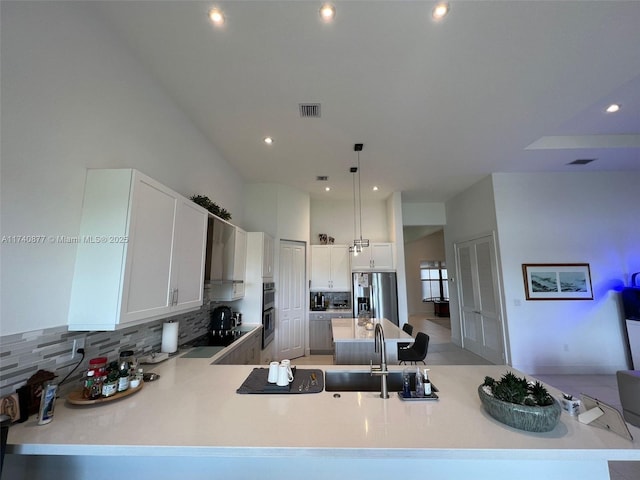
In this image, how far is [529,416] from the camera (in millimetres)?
1091

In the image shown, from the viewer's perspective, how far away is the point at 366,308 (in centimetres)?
525

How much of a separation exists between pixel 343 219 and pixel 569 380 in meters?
4.84

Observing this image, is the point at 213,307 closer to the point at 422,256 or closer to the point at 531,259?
the point at 531,259

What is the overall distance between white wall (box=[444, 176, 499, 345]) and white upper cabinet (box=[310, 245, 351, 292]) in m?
2.58

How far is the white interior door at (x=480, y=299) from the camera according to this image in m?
4.55

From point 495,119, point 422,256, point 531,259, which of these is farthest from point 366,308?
point 422,256

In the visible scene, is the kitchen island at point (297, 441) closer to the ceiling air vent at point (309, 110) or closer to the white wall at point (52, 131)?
the white wall at point (52, 131)

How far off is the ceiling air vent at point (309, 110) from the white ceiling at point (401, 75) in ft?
0.24

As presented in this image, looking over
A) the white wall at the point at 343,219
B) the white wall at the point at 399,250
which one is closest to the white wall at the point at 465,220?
the white wall at the point at 399,250

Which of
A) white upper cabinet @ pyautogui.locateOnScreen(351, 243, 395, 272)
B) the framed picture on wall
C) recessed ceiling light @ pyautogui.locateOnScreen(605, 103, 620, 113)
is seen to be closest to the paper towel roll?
white upper cabinet @ pyautogui.locateOnScreen(351, 243, 395, 272)

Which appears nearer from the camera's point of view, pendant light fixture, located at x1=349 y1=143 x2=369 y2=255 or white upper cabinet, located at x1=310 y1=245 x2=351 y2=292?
pendant light fixture, located at x1=349 y1=143 x2=369 y2=255

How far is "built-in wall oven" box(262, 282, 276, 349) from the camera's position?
4014mm

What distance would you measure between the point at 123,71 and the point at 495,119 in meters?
3.79

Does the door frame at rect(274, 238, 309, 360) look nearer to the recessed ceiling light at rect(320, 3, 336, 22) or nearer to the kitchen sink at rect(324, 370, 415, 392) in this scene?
the kitchen sink at rect(324, 370, 415, 392)
